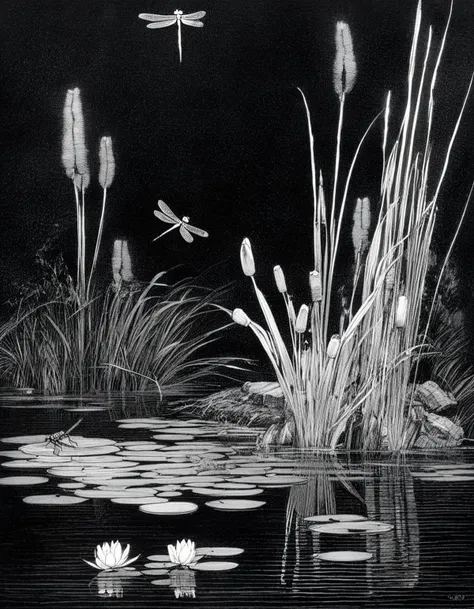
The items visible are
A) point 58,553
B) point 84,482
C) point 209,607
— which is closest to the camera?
point 209,607

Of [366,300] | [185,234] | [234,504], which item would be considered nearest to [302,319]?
[366,300]

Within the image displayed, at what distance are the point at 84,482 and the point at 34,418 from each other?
1.45 ft

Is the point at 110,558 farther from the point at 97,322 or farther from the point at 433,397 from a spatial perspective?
the point at 433,397

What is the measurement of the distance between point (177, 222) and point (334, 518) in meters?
1.21

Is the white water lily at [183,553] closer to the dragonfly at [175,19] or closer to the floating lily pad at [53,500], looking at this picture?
the floating lily pad at [53,500]

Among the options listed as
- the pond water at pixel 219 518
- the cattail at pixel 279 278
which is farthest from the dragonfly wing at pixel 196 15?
the pond water at pixel 219 518

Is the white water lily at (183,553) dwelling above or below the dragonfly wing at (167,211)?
below

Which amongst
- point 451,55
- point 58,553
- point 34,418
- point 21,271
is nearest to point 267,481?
point 58,553

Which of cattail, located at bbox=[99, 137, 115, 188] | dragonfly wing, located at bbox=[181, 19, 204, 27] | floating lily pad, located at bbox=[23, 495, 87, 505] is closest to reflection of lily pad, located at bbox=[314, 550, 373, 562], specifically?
floating lily pad, located at bbox=[23, 495, 87, 505]

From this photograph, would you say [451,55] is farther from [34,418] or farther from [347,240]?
[34,418]

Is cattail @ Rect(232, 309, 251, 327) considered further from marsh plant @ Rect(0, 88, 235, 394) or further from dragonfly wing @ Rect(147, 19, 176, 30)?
dragonfly wing @ Rect(147, 19, 176, 30)

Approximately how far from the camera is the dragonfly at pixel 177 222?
3268 millimetres

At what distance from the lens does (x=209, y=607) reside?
230 centimetres

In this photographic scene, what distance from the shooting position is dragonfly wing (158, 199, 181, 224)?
3.28 meters
